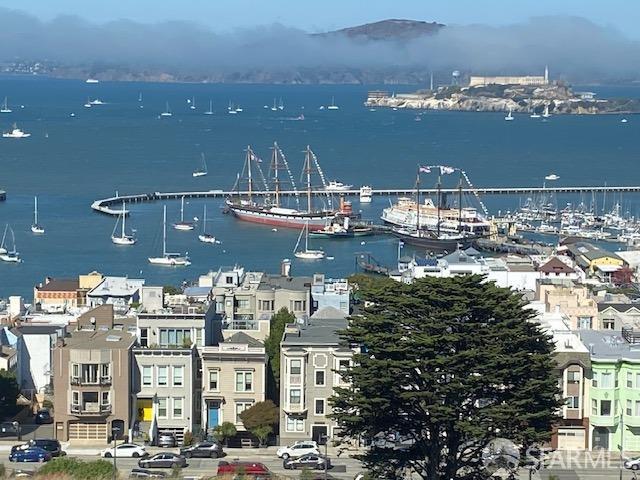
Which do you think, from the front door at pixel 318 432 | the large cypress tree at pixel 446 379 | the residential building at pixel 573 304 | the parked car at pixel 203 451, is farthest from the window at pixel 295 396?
the residential building at pixel 573 304

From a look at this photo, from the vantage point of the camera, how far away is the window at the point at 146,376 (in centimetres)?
1498

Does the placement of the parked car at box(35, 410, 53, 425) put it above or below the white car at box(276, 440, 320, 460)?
below

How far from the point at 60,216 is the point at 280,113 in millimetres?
69123

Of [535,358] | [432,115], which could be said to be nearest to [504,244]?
[535,358]

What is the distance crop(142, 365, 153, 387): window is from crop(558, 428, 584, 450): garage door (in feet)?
13.3

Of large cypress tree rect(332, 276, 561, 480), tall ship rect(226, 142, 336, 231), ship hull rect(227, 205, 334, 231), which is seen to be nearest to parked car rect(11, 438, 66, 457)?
large cypress tree rect(332, 276, 561, 480)

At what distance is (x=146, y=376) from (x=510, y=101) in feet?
409

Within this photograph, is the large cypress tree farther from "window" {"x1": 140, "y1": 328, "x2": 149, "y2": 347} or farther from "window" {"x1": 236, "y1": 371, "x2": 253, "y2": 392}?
"window" {"x1": 140, "y1": 328, "x2": 149, "y2": 347}

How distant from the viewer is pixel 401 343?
37.2 feet

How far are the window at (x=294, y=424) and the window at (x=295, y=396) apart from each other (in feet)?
0.51

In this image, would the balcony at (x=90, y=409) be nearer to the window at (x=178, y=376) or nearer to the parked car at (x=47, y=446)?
the parked car at (x=47, y=446)

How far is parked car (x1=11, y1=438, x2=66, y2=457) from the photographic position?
13766 mm

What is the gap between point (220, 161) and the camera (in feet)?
205

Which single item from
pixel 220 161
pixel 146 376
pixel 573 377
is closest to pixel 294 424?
pixel 146 376
